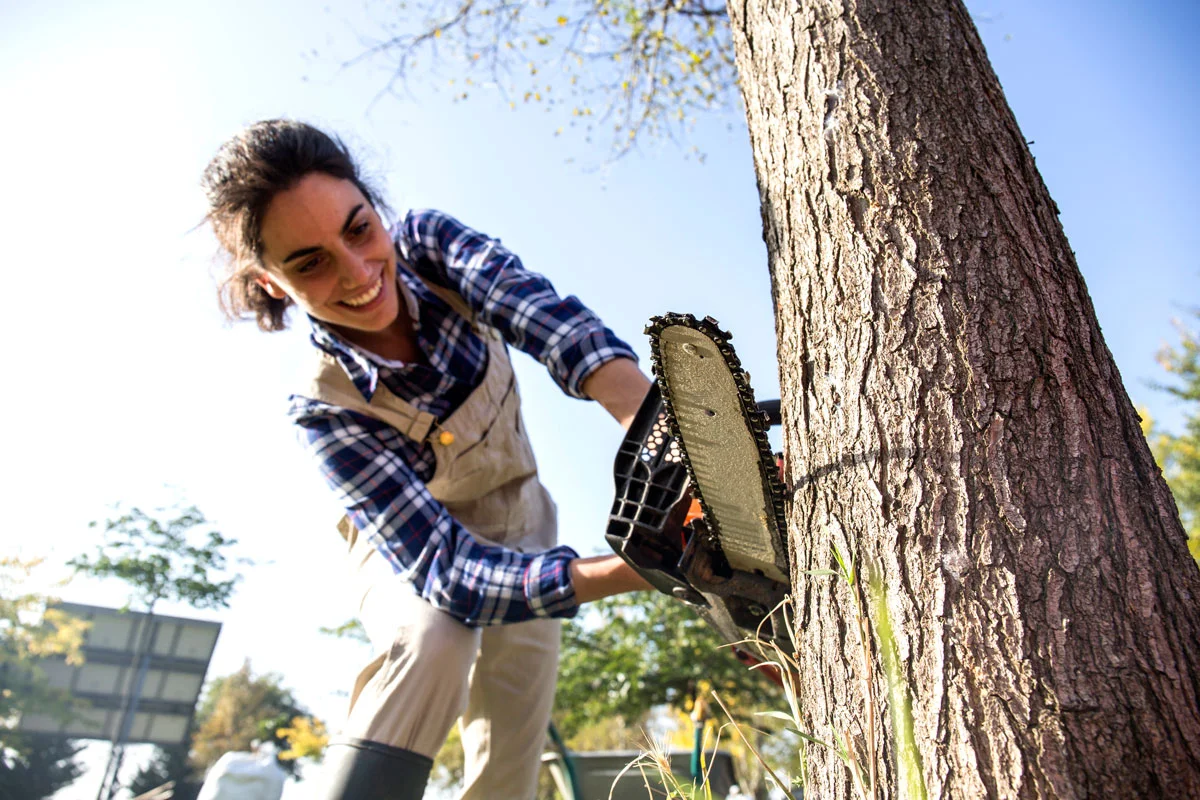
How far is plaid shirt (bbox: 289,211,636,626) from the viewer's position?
1914 millimetres

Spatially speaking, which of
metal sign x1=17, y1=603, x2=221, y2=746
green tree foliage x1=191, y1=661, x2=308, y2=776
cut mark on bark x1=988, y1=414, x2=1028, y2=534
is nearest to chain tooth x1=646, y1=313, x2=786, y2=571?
cut mark on bark x1=988, y1=414, x2=1028, y2=534

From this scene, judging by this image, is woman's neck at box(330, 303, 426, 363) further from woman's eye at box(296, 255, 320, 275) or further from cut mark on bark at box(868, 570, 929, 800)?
cut mark on bark at box(868, 570, 929, 800)

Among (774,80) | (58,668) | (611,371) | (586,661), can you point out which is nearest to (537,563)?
(611,371)

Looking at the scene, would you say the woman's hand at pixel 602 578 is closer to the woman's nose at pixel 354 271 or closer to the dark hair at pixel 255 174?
the woman's nose at pixel 354 271

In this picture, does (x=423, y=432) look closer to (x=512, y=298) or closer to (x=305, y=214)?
(x=512, y=298)

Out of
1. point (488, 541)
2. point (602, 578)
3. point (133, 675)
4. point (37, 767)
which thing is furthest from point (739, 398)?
point (37, 767)

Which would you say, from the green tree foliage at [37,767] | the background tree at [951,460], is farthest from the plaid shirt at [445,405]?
the green tree foliage at [37,767]

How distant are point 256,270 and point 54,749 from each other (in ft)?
58.5

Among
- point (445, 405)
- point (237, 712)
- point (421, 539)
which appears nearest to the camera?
point (421, 539)

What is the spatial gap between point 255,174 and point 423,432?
0.84 metres

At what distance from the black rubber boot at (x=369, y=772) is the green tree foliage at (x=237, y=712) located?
77.5 feet

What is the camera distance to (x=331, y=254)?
2.19m

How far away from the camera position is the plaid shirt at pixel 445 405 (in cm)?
191

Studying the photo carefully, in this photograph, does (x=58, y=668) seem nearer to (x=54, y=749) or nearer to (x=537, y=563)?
(x=54, y=749)
